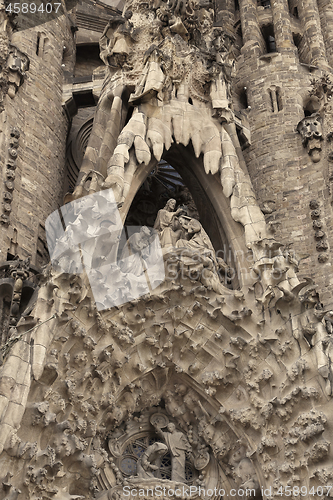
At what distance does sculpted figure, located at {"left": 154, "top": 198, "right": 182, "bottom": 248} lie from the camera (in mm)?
11625

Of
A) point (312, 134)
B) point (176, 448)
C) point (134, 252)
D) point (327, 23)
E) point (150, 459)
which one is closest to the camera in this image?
point (150, 459)

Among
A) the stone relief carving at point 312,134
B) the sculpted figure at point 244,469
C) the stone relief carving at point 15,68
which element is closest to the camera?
the sculpted figure at point 244,469

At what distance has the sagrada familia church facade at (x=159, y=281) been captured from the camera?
977 cm

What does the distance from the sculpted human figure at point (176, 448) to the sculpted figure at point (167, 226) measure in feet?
8.49

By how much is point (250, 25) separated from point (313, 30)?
1.36m

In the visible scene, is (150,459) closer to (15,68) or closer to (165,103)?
(165,103)

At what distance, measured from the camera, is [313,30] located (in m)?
17.3

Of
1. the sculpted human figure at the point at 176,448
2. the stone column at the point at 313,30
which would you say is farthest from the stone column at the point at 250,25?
the sculpted human figure at the point at 176,448

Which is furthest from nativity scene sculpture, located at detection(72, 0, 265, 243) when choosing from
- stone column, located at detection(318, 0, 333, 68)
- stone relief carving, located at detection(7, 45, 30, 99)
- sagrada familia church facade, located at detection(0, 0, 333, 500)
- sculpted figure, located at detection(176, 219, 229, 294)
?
stone column, located at detection(318, 0, 333, 68)

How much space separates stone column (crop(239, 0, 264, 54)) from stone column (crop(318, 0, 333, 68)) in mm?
1452

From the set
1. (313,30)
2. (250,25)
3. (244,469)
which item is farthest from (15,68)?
(244,469)

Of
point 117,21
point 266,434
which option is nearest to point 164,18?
point 117,21

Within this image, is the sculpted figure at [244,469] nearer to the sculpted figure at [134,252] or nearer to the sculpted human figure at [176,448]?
the sculpted human figure at [176,448]

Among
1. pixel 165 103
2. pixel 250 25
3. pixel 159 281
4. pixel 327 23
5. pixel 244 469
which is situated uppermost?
pixel 327 23
